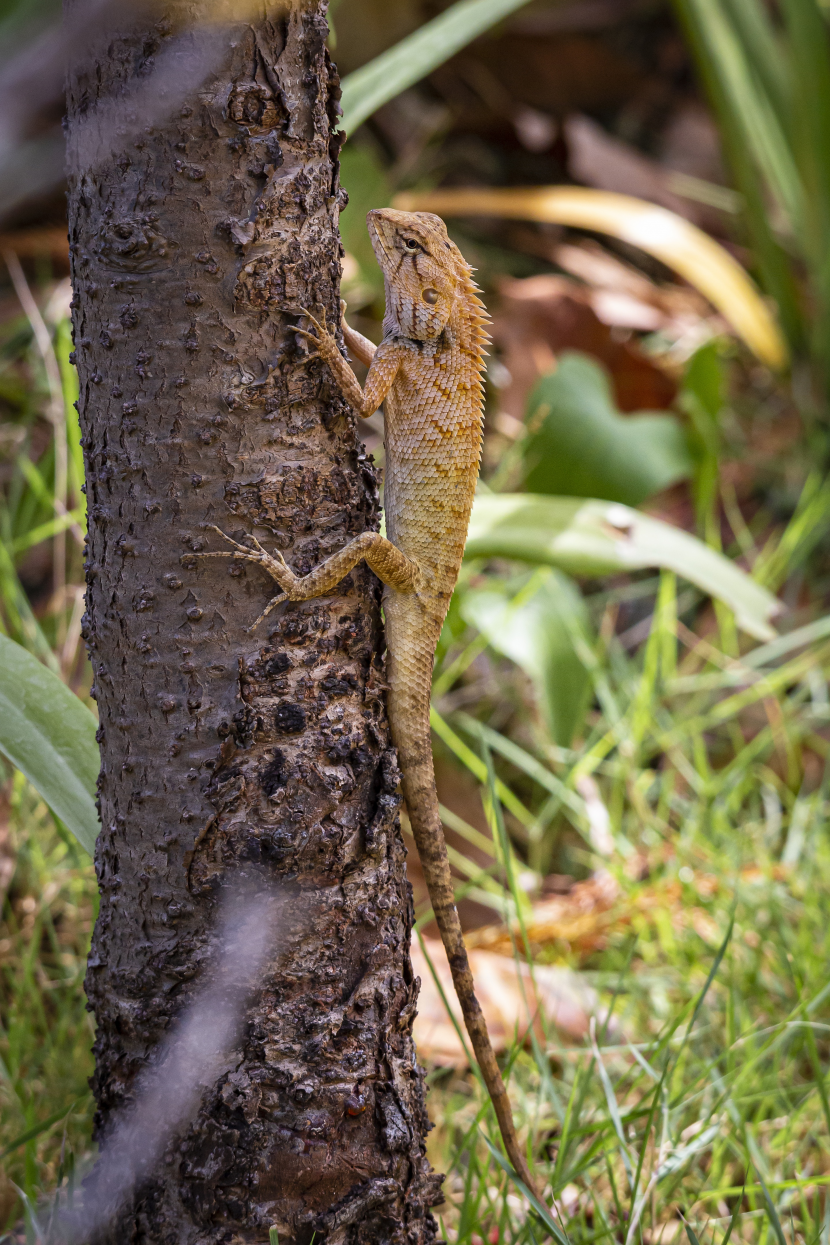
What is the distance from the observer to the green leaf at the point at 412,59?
2221 mm

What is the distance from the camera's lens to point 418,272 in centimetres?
221

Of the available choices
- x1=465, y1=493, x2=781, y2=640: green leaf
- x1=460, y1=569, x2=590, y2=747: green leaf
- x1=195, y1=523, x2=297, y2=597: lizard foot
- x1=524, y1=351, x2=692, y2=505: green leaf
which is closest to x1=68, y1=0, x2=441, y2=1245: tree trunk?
x1=195, y1=523, x2=297, y2=597: lizard foot

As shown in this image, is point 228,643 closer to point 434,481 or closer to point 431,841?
point 431,841

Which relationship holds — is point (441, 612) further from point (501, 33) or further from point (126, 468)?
point (501, 33)

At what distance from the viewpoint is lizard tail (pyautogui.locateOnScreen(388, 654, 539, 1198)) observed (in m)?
1.67

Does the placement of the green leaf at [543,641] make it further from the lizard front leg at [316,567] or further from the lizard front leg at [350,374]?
the lizard front leg at [316,567]

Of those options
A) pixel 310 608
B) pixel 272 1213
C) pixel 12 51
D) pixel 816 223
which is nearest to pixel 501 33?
pixel 816 223

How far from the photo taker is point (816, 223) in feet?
16.4

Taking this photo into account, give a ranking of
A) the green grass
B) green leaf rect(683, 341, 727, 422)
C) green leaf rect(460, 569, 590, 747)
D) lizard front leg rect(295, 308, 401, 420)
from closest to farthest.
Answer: lizard front leg rect(295, 308, 401, 420) → the green grass → green leaf rect(460, 569, 590, 747) → green leaf rect(683, 341, 727, 422)

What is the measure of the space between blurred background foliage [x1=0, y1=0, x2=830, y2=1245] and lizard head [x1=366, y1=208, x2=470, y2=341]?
1.02ft

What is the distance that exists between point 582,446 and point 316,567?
2173 millimetres

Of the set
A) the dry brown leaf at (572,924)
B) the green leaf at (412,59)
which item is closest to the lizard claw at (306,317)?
the green leaf at (412,59)

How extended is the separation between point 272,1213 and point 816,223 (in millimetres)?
5214

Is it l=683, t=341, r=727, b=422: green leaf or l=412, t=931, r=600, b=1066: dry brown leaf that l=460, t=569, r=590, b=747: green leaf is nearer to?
l=412, t=931, r=600, b=1066: dry brown leaf
